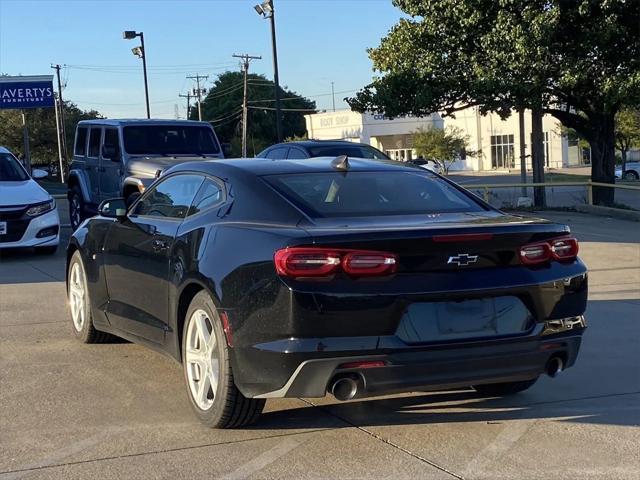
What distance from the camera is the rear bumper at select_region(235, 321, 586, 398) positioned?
4.29 m

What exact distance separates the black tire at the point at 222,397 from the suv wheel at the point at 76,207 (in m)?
11.6

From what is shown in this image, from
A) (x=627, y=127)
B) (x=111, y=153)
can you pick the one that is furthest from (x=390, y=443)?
(x=627, y=127)

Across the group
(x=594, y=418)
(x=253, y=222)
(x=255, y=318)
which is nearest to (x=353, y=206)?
(x=253, y=222)

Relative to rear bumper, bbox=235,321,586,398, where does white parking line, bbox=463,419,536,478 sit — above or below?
below

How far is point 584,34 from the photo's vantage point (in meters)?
18.6

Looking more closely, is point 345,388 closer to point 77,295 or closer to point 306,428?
point 306,428

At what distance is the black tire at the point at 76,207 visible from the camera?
15945 millimetres

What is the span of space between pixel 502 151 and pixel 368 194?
2908 inches

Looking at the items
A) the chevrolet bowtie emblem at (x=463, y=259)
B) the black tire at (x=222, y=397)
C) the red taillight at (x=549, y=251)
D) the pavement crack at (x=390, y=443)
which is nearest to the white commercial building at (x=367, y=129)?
the pavement crack at (x=390, y=443)

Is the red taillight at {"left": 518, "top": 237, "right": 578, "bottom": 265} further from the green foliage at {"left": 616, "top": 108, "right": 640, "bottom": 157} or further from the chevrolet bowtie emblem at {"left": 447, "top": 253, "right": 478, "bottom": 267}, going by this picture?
the green foliage at {"left": 616, "top": 108, "right": 640, "bottom": 157}

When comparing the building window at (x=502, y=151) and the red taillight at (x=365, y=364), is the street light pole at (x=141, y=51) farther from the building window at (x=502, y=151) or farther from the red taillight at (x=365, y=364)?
the building window at (x=502, y=151)

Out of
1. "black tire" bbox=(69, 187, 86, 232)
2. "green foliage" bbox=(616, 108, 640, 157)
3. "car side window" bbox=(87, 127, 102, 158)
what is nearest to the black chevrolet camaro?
"car side window" bbox=(87, 127, 102, 158)

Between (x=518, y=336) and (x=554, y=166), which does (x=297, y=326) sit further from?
(x=554, y=166)

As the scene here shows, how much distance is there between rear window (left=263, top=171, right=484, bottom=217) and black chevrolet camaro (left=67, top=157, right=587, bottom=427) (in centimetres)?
1
